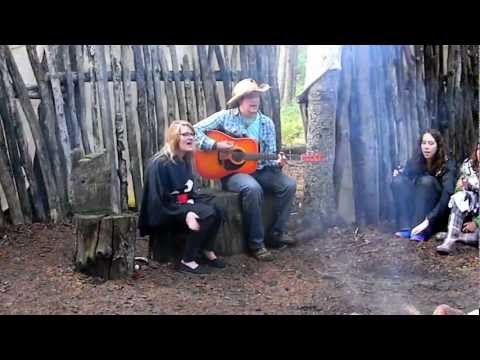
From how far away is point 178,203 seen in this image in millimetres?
3865

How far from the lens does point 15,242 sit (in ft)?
13.8

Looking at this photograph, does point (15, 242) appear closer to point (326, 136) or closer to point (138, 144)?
point (138, 144)

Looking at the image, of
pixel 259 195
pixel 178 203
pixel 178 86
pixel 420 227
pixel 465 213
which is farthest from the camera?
pixel 178 86

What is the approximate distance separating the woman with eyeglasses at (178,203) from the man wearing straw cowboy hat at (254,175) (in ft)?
0.87

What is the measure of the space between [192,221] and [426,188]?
1.53 metres

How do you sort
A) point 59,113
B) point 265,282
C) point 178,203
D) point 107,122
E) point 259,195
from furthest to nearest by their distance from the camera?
point 107,122 < point 59,113 < point 259,195 < point 178,203 < point 265,282

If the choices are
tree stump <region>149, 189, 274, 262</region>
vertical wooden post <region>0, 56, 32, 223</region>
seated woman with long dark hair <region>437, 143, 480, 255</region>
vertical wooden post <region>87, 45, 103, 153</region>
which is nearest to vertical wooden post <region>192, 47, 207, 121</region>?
vertical wooden post <region>87, 45, 103, 153</region>

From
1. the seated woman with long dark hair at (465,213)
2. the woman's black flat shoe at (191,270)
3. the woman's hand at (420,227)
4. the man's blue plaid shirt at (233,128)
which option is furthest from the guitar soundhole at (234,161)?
the seated woman with long dark hair at (465,213)

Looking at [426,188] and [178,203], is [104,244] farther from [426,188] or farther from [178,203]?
[426,188]

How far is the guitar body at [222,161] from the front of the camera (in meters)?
4.18

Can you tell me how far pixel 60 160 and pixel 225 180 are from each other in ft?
3.59

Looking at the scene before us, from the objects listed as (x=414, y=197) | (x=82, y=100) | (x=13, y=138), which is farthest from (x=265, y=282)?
(x=13, y=138)

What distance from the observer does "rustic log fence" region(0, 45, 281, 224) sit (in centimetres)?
445

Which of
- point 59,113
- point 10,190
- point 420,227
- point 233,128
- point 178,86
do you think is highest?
point 178,86
